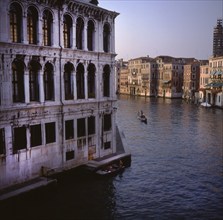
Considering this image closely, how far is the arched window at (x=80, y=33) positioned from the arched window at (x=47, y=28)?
2845 millimetres

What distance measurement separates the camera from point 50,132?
23.1m

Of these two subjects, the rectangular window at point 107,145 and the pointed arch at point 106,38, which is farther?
the rectangular window at point 107,145

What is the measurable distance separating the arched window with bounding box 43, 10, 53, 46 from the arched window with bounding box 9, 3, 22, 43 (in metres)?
Answer: 2.16

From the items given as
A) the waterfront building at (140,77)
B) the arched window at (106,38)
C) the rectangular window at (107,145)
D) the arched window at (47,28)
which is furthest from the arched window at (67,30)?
the waterfront building at (140,77)

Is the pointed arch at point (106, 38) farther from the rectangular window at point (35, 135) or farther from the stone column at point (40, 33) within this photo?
the rectangular window at point (35, 135)

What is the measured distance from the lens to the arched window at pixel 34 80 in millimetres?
21817

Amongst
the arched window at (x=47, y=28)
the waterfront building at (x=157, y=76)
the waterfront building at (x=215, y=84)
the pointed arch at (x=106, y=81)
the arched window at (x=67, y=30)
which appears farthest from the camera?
the waterfront building at (x=157, y=76)

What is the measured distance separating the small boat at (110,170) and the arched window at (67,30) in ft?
33.5

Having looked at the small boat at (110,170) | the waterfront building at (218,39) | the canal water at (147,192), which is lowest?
the canal water at (147,192)

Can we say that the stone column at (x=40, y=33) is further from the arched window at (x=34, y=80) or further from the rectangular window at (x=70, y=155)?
the rectangular window at (x=70, y=155)

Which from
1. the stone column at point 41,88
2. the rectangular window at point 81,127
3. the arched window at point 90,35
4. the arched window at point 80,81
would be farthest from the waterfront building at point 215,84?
the stone column at point 41,88

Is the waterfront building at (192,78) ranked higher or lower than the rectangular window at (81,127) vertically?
higher

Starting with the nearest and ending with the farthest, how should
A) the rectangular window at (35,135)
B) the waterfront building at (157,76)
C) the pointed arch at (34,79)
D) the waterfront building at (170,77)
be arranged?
the rectangular window at (35,135) < the pointed arch at (34,79) < the waterfront building at (170,77) < the waterfront building at (157,76)

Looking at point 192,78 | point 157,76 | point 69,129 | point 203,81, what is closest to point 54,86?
point 69,129
